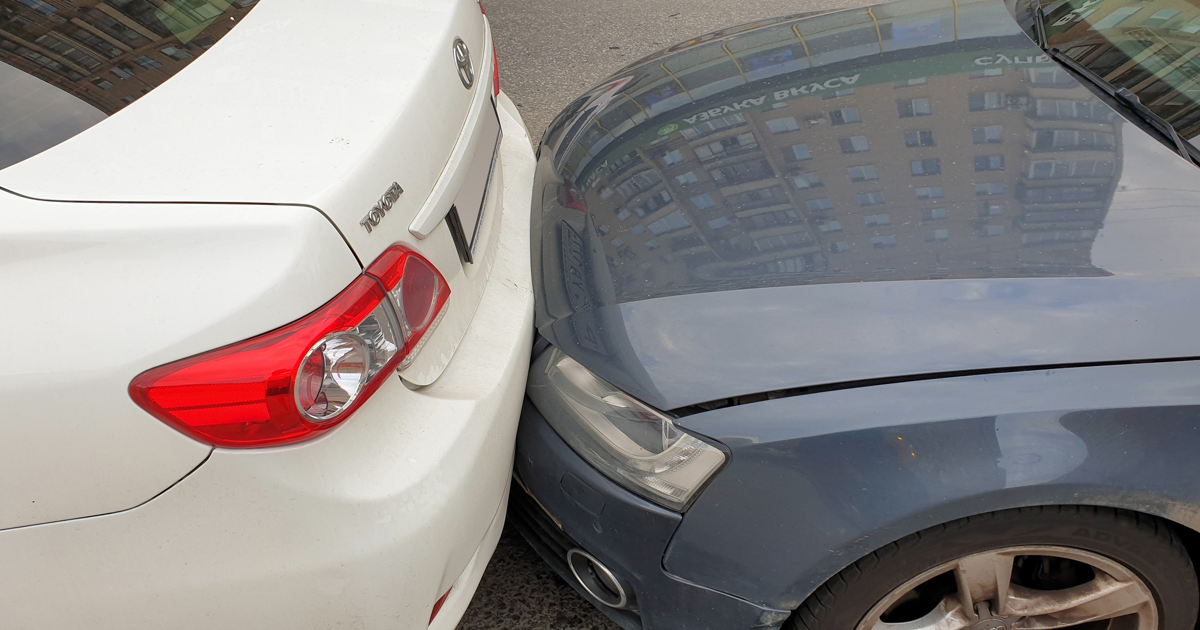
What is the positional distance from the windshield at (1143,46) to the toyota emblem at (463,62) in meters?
1.42

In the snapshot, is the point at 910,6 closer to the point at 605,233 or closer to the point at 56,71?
the point at 605,233

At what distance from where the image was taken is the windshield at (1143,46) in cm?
180

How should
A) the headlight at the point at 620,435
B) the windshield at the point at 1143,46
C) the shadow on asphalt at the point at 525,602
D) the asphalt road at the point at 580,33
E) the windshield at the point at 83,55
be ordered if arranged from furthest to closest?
the asphalt road at the point at 580,33 < the shadow on asphalt at the point at 525,602 < the windshield at the point at 1143,46 < the headlight at the point at 620,435 < the windshield at the point at 83,55

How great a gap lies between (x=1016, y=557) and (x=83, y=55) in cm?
190

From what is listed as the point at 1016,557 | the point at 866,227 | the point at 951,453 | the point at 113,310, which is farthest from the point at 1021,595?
the point at 113,310

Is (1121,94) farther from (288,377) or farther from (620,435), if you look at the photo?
(288,377)

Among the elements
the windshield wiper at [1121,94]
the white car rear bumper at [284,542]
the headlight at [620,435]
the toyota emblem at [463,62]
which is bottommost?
the white car rear bumper at [284,542]

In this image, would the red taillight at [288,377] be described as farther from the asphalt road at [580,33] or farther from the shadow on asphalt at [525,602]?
the asphalt road at [580,33]

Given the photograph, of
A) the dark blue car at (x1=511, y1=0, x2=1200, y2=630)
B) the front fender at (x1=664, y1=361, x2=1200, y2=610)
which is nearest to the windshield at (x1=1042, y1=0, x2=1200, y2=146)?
the dark blue car at (x1=511, y1=0, x2=1200, y2=630)

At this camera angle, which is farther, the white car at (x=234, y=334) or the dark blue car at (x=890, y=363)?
the dark blue car at (x=890, y=363)

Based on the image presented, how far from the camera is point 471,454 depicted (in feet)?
4.70

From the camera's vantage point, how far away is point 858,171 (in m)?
1.69

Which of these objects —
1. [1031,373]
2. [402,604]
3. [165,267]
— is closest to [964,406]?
[1031,373]

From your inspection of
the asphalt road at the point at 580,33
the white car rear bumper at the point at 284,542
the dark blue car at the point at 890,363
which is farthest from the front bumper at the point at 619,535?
the asphalt road at the point at 580,33
